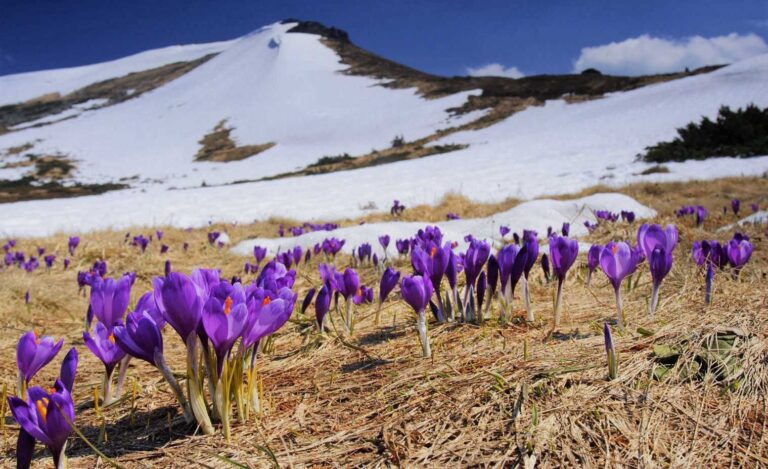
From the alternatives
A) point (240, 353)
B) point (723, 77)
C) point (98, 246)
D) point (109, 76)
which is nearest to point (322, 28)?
point (109, 76)

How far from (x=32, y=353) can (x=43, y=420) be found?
51 cm

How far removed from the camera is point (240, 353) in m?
1.29

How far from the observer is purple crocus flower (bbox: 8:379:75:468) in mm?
1020

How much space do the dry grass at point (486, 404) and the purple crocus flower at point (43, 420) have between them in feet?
0.53

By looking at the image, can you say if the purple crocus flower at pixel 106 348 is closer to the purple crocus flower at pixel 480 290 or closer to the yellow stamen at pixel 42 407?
the yellow stamen at pixel 42 407

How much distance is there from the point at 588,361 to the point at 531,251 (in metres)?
0.65

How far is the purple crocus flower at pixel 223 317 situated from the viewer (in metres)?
1.18

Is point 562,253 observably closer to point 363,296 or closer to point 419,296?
point 419,296

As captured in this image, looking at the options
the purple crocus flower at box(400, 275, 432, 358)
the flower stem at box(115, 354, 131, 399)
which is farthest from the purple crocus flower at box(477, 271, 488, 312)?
the flower stem at box(115, 354, 131, 399)

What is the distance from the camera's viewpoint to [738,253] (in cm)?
238

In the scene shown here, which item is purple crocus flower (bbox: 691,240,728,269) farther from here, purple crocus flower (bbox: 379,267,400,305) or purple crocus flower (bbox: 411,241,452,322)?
purple crocus flower (bbox: 379,267,400,305)

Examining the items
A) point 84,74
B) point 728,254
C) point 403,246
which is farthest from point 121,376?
point 84,74

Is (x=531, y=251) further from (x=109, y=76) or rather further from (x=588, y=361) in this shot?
(x=109, y=76)

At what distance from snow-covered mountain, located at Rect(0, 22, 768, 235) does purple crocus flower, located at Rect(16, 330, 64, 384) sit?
27.0 feet
